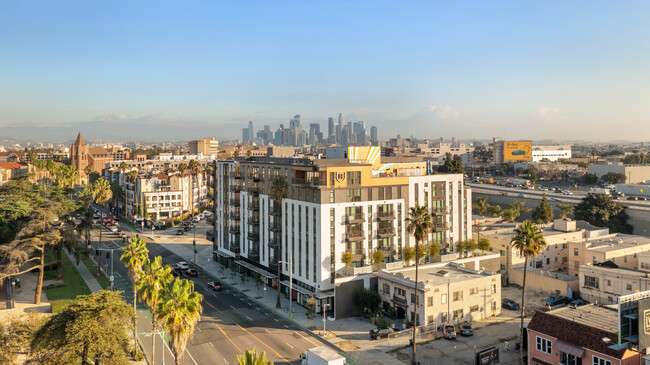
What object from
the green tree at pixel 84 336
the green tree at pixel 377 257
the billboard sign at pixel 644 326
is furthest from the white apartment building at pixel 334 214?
the billboard sign at pixel 644 326

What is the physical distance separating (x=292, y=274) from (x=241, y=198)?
24.2 meters

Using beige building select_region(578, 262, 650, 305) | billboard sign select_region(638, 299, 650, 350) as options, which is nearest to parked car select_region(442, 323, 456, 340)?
billboard sign select_region(638, 299, 650, 350)

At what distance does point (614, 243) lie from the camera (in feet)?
293

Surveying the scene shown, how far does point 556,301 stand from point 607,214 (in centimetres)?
6025

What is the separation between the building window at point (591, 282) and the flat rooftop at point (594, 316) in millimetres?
23371

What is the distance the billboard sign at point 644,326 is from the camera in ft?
125

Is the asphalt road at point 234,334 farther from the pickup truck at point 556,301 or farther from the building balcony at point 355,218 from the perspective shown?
the pickup truck at point 556,301

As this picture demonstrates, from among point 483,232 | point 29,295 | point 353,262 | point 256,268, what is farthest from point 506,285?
point 29,295

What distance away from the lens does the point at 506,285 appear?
85562 millimetres

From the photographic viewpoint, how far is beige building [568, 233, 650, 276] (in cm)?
8238

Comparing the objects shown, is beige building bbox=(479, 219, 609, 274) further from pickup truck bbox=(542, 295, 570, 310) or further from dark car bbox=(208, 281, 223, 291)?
dark car bbox=(208, 281, 223, 291)

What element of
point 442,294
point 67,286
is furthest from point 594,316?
point 67,286

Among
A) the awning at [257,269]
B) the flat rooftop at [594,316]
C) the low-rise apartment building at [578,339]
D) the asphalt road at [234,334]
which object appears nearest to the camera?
the low-rise apartment building at [578,339]

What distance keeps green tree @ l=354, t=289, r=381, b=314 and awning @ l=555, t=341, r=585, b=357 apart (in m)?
26.7
